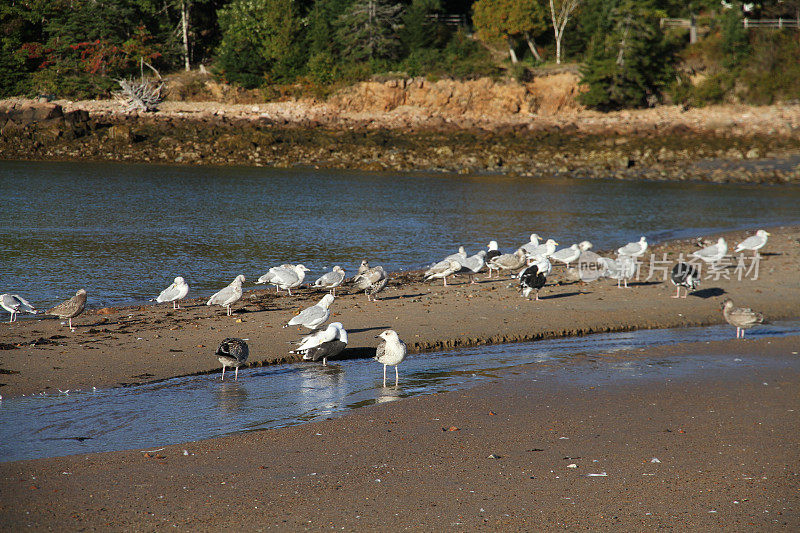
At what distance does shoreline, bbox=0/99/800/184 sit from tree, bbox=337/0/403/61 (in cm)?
788

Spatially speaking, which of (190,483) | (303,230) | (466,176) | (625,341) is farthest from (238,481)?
(466,176)

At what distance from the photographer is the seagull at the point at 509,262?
14656 mm

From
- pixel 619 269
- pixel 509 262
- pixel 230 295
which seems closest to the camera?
pixel 230 295

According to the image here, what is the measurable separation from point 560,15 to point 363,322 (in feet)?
171

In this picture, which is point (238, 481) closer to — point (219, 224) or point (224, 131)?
point (219, 224)

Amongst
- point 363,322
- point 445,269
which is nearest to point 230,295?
point 363,322

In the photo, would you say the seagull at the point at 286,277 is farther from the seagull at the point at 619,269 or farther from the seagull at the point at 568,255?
the seagull at the point at 619,269

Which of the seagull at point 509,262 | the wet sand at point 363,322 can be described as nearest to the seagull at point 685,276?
the wet sand at point 363,322

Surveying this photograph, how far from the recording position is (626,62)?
164 ft

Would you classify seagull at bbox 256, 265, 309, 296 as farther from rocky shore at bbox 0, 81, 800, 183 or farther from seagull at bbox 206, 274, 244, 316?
rocky shore at bbox 0, 81, 800, 183

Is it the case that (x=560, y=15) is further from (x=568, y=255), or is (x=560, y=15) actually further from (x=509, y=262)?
(x=509, y=262)

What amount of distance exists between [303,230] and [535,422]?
17564mm

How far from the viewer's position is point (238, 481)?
18.5 feet

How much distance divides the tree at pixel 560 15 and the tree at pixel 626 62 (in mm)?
5110
